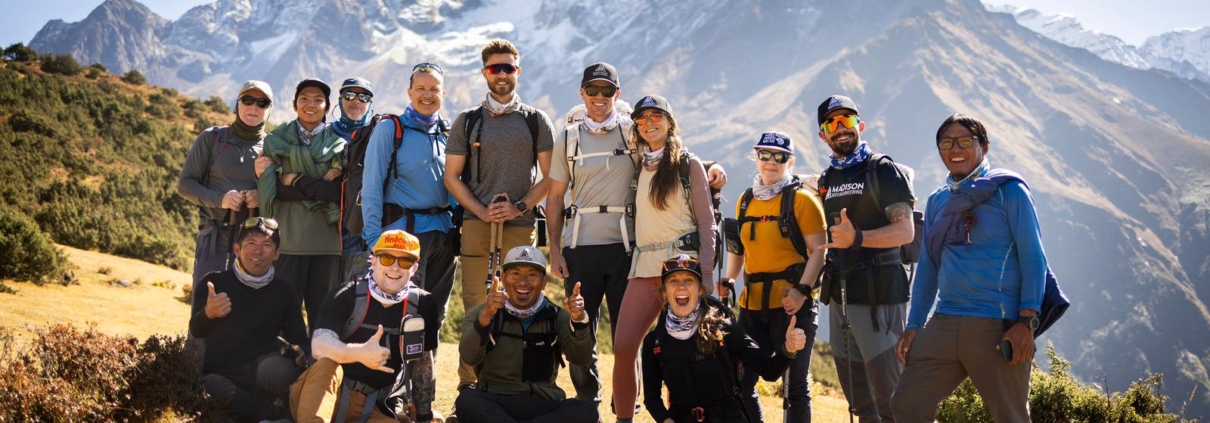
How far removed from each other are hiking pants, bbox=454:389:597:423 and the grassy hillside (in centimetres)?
1706

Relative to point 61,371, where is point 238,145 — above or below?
above

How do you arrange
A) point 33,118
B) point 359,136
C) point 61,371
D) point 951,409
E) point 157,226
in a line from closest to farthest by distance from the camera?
point 61,371, point 359,136, point 951,409, point 157,226, point 33,118

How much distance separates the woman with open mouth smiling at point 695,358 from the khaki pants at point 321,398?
1.74 meters

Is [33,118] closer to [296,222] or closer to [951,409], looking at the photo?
[296,222]

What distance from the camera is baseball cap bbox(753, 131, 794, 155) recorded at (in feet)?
20.1

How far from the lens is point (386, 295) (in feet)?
18.4

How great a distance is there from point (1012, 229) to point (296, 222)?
205 inches

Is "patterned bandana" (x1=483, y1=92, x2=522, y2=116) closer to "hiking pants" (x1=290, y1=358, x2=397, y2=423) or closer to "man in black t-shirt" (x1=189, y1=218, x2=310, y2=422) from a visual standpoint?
"man in black t-shirt" (x1=189, y1=218, x2=310, y2=422)

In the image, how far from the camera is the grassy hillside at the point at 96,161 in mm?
20703

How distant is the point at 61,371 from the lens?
5555 millimetres

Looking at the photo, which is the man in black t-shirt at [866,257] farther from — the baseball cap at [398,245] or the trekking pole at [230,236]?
the trekking pole at [230,236]

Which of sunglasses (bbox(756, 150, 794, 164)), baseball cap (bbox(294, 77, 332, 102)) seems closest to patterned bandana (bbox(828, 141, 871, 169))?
sunglasses (bbox(756, 150, 794, 164))

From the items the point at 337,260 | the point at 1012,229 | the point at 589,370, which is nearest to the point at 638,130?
the point at 589,370

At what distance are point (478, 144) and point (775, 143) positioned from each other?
2.12 m
